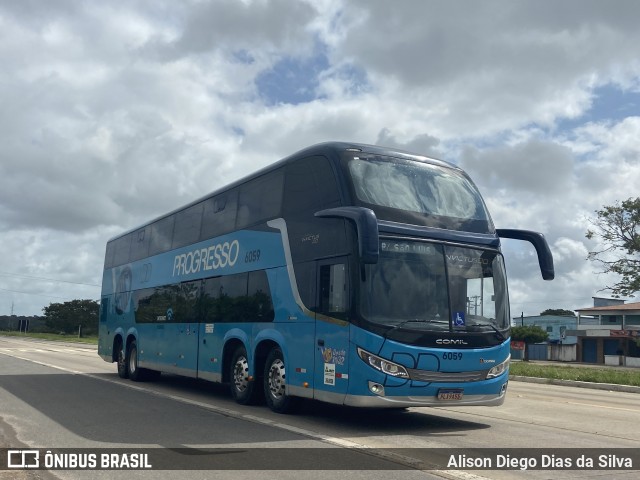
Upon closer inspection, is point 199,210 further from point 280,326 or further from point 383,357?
point 383,357

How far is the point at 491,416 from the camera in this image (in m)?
12.6

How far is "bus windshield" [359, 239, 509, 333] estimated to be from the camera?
399 inches

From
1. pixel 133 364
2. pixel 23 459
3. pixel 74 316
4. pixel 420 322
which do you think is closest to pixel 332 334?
pixel 420 322

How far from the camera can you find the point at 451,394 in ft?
33.9

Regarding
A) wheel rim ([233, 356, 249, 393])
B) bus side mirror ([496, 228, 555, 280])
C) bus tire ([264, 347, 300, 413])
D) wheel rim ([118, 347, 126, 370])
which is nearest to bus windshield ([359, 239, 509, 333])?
bus side mirror ([496, 228, 555, 280])

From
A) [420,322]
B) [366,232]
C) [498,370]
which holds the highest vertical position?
[366,232]

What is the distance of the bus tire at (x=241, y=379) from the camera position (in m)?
13.4

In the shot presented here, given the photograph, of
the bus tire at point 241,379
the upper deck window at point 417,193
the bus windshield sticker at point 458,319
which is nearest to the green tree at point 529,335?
the bus tire at point 241,379

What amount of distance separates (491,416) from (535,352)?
208 ft

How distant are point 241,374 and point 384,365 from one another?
4550 millimetres

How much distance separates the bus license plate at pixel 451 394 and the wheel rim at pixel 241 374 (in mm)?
4425

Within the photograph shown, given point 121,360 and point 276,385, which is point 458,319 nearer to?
point 276,385

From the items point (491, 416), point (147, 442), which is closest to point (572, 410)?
point (491, 416)

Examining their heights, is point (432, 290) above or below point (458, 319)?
above
